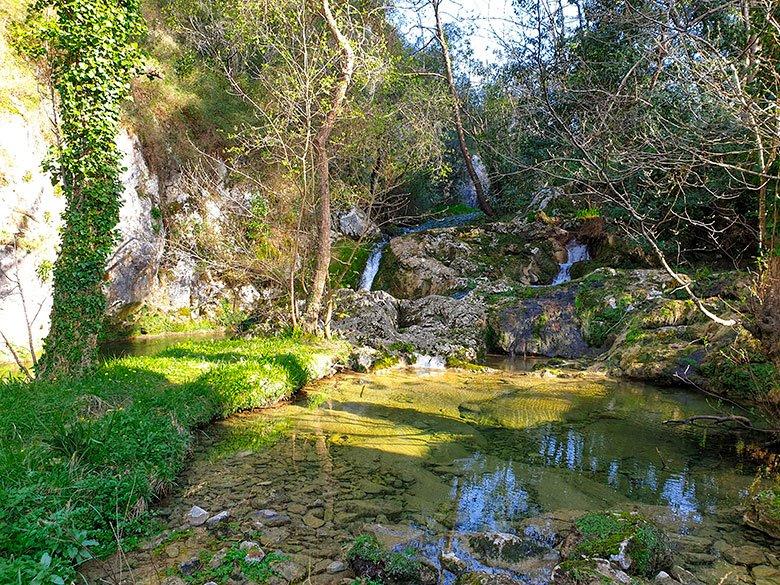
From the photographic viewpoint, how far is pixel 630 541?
3.94 metres

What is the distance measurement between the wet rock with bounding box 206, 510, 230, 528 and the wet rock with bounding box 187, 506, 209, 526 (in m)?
0.06

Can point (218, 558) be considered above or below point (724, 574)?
above

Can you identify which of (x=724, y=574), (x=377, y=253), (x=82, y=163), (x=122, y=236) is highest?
(x=82, y=163)

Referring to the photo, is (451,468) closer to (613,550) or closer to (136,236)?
(613,550)

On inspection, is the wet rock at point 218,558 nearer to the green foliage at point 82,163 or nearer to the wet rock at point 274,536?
the wet rock at point 274,536

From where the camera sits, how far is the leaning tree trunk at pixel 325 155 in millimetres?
11711

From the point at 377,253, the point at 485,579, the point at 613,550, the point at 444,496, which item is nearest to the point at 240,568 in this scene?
the point at 485,579

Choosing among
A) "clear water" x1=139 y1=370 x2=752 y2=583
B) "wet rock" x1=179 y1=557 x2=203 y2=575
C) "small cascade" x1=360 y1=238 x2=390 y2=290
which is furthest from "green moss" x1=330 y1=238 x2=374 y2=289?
"wet rock" x1=179 y1=557 x2=203 y2=575

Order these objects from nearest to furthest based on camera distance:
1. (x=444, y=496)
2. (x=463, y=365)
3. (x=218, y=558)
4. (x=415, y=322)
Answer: (x=218, y=558)
(x=444, y=496)
(x=463, y=365)
(x=415, y=322)

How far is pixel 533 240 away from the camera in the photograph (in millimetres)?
20234

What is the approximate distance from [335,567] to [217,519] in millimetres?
1394

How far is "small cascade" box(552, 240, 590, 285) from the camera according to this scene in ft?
63.1

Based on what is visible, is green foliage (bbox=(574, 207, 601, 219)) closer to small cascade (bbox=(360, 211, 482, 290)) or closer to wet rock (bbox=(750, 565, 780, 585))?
small cascade (bbox=(360, 211, 482, 290))

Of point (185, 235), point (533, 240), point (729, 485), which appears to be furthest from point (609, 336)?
point (185, 235)
